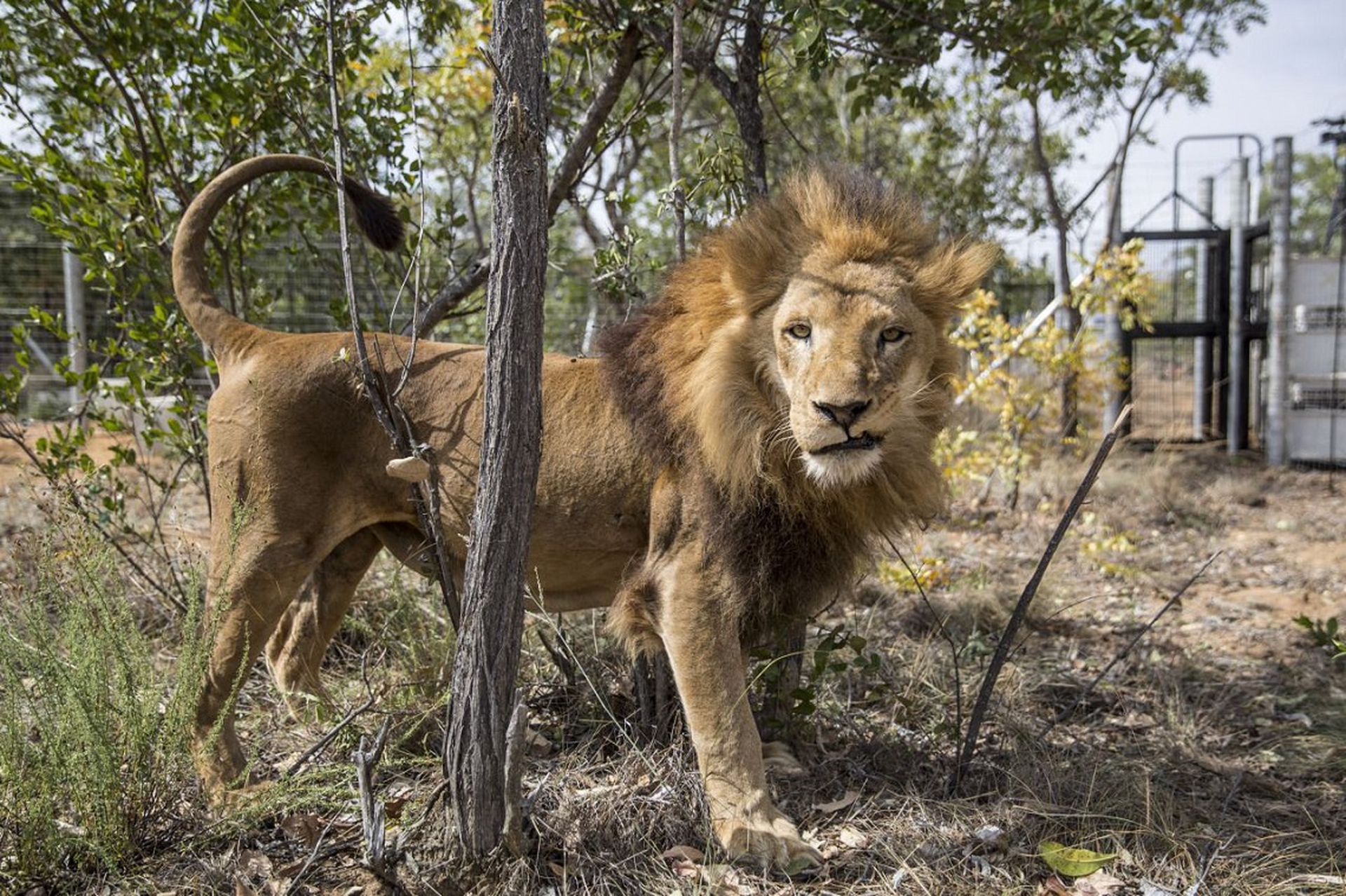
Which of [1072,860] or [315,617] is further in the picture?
[315,617]

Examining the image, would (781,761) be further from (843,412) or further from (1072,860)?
(843,412)

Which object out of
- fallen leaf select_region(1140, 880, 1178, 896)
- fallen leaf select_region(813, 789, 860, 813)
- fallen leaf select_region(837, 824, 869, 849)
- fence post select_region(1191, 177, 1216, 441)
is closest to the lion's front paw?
fallen leaf select_region(837, 824, 869, 849)

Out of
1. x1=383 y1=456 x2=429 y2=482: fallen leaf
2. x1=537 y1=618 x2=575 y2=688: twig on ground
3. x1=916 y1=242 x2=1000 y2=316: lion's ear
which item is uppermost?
x1=916 y1=242 x2=1000 y2=316: lion's ear

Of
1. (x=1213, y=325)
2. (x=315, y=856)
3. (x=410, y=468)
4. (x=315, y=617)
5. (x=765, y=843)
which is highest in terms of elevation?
(x=1213, y=325)

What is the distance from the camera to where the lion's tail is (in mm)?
2949

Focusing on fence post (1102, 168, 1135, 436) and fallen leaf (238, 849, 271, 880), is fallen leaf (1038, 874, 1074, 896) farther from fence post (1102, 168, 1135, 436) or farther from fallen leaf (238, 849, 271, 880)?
fence post (1102, 168, 1135, 436)

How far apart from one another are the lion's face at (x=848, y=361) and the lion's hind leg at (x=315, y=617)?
5.29 ft

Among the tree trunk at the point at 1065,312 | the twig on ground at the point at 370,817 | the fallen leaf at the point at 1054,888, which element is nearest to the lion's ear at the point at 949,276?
the fallen leaf at the point at 1054,888

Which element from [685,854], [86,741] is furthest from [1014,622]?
[86,741]

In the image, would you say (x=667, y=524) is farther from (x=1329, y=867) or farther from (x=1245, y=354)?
(x=1245, y=354)

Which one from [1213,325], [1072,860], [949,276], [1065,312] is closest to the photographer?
[1072,860]

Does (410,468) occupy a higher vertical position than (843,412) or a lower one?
lower

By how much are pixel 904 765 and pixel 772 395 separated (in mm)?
1316

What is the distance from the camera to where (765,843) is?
2.46 m
